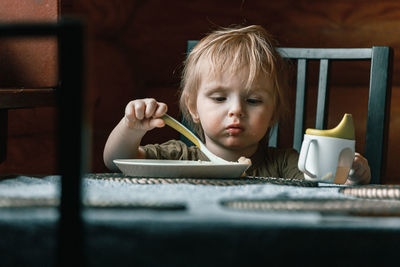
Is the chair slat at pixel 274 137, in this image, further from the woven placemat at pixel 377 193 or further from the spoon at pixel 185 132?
the woven placemat at pixel 377 193

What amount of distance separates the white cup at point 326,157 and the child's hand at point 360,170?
18cm

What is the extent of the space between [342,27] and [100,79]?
3.09ft

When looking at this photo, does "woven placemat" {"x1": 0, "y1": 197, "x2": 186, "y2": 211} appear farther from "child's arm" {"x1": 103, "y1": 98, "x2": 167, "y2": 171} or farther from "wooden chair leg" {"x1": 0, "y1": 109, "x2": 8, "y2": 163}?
"wooden chair leg" {"x1": 0, "y1": 109, "x2": 8, "y2": 163}

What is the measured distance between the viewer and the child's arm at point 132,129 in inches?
39.9

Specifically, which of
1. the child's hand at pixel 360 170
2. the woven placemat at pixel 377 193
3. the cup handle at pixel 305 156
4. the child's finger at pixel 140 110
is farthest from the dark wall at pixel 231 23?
the woven placemat at pixel 377 193

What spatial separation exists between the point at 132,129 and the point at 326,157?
448mm

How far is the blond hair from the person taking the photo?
1299 millimetres

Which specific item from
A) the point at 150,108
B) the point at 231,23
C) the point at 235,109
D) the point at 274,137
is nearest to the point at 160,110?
the point at 150,108

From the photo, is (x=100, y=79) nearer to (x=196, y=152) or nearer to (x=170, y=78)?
(x=170, y=78)

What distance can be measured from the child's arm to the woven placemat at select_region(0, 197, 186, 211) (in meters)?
0.56

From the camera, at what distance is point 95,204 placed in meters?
0.44

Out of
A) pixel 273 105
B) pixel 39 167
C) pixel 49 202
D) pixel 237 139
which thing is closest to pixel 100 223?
pixel 49 202

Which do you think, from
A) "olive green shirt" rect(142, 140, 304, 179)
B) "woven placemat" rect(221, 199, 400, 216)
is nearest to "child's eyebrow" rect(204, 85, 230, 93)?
"olive green shirt" rect(142, 140, 304, 179)

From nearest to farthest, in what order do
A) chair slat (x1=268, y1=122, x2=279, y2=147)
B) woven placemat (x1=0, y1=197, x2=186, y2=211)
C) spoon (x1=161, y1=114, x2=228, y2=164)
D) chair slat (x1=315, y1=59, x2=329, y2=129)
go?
woven placemat (x1=0, y1=197, x2=186, y2=211), spoon (x1=161, y1=114, x2=228, y2=164), chair slat (x1=315, y1=59, x2=329, y2=129), chair slat (x1=268, y1=122, x2=279, y2=147)
